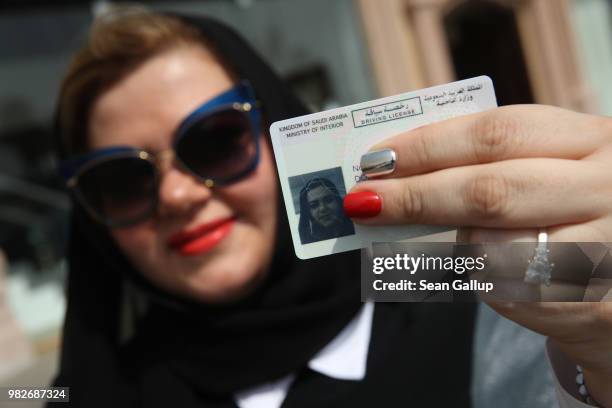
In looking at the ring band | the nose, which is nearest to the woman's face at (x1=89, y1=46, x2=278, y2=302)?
the nose

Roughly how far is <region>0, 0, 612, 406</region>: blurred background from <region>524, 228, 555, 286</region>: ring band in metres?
3.09

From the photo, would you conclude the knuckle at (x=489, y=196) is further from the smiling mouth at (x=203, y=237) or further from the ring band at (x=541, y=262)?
the smiling mouth at (x=203, y=237)

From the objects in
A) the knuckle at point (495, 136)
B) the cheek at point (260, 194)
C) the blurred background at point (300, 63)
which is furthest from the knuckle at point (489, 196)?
the blurred background at point (300, 63)

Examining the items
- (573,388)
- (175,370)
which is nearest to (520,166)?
(573,388)

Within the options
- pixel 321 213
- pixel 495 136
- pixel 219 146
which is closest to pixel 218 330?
pixel 219 146

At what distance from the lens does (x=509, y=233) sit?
2.09ft

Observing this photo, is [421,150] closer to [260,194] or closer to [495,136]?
[495,136]

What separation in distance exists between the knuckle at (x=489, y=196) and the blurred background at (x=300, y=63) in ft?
10.1

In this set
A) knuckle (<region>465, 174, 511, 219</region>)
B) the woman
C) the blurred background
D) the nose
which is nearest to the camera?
knuckle (<region>465, 174, 511, 219</region>)

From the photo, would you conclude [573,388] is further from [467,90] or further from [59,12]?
[59,12]

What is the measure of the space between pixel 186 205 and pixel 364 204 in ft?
2.00

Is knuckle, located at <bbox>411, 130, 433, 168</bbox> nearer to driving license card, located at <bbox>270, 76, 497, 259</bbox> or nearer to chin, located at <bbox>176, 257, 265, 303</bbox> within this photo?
driving license card, located at <bbox>270, 76, 497, 259</bbox>

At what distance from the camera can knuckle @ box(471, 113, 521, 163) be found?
2.03 feet

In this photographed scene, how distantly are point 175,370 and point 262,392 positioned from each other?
0.88 ft
